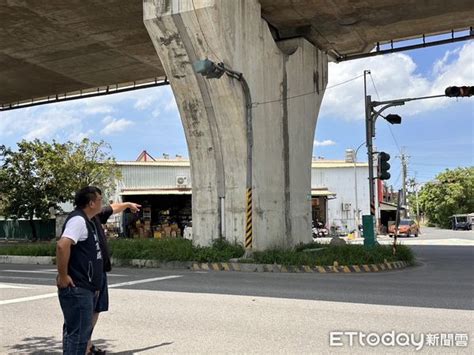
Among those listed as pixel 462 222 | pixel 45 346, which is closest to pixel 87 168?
pixel 45 346

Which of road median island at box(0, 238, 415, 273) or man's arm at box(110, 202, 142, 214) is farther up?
man's arm at box(110, 202, 142, 214)

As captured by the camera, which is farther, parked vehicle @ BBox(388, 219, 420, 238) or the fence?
parked vehicle @ BBox(388, 219, 420, 238)

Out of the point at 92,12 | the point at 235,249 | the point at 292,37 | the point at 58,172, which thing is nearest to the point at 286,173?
the point at 235,249

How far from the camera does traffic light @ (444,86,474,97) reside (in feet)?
56.6

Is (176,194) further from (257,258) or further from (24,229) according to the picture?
(257,258)

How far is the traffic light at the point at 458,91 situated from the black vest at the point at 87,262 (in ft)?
49.6

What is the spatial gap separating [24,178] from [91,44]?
14928mm

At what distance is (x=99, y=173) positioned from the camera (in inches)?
1448

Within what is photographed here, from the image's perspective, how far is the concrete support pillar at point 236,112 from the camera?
51.1 feet

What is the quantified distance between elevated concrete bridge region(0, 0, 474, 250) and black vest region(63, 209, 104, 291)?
37.5ft

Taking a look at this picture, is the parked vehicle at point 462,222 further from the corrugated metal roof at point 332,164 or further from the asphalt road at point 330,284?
the asphalt road at point 330,284

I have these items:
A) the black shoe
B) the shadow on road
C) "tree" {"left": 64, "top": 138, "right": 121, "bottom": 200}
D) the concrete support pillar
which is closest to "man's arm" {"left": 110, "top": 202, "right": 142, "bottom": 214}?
the black shoe

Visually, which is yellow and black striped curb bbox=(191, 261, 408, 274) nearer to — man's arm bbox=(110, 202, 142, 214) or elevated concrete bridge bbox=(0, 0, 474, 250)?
elevated concrete bridge bbox=(0, 0, 474, 250)

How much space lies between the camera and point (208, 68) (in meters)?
14.4
